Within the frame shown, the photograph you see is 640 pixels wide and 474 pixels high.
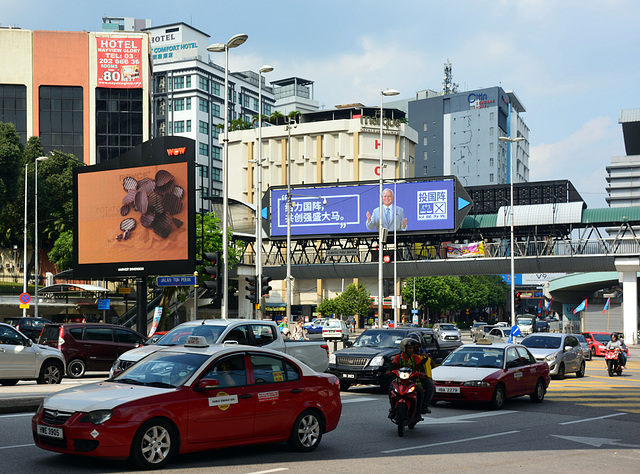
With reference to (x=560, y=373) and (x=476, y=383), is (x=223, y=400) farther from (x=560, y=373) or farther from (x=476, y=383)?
(x=560, y=373)

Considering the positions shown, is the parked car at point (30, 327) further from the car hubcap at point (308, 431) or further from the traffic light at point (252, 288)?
the car hubcap at point (308, 431)

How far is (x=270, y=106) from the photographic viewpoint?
15450cm

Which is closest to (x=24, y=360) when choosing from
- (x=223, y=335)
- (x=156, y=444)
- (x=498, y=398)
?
(x=223, y=335)

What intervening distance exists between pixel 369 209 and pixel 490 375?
57.3 meters

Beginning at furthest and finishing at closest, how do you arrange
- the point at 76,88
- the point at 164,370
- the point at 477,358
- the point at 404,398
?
the point at 76,88, the point at 477,358, the point at 404,398, the point at 164,370

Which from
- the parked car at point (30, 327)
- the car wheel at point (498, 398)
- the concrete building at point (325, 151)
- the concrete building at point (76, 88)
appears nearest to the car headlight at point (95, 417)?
the car wheel at point (498, 398)

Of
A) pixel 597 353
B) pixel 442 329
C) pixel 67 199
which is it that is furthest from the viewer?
pixel 67 199

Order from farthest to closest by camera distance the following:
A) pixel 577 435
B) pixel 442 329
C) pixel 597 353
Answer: pixel 442 329 → pixel 597 353 → pixel 577 435

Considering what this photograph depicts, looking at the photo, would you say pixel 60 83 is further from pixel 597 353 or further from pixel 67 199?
pixel 597 353

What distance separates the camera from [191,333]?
56.7 ft

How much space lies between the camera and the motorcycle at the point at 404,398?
13000 millimetres

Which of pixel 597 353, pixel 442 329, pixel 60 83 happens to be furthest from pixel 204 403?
pixel 60 83

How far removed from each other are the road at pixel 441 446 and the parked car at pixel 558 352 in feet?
27.2

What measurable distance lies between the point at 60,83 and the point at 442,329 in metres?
55.0
